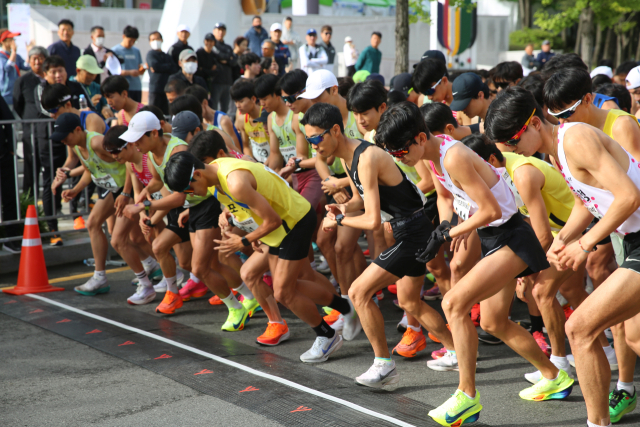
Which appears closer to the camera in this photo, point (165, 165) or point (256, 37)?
point (165, 165)

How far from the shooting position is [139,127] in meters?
5.97

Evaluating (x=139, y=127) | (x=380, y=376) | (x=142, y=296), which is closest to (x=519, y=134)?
(x=380, y=376)

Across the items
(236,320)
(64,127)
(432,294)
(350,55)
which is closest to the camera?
(236,320)

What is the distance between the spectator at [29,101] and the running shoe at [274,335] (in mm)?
4698

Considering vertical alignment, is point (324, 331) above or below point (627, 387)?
below

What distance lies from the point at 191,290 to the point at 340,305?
212cm

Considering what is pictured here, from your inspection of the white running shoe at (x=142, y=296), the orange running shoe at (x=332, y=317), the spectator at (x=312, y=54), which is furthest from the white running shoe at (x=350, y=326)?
the spectator at (x=312, y=54)

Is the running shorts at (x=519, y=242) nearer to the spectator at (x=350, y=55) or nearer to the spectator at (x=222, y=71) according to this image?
the spectator at (x=222, y=71)

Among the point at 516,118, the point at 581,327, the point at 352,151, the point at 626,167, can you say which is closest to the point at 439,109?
the point at 352,151

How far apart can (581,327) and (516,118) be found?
1152 mm

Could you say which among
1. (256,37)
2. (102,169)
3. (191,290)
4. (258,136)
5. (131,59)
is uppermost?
(256,37)

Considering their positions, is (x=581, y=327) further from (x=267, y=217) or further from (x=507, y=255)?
(x=267, y=217)

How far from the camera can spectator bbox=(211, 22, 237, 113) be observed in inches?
497

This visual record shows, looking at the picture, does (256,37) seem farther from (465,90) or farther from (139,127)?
(465,90)
